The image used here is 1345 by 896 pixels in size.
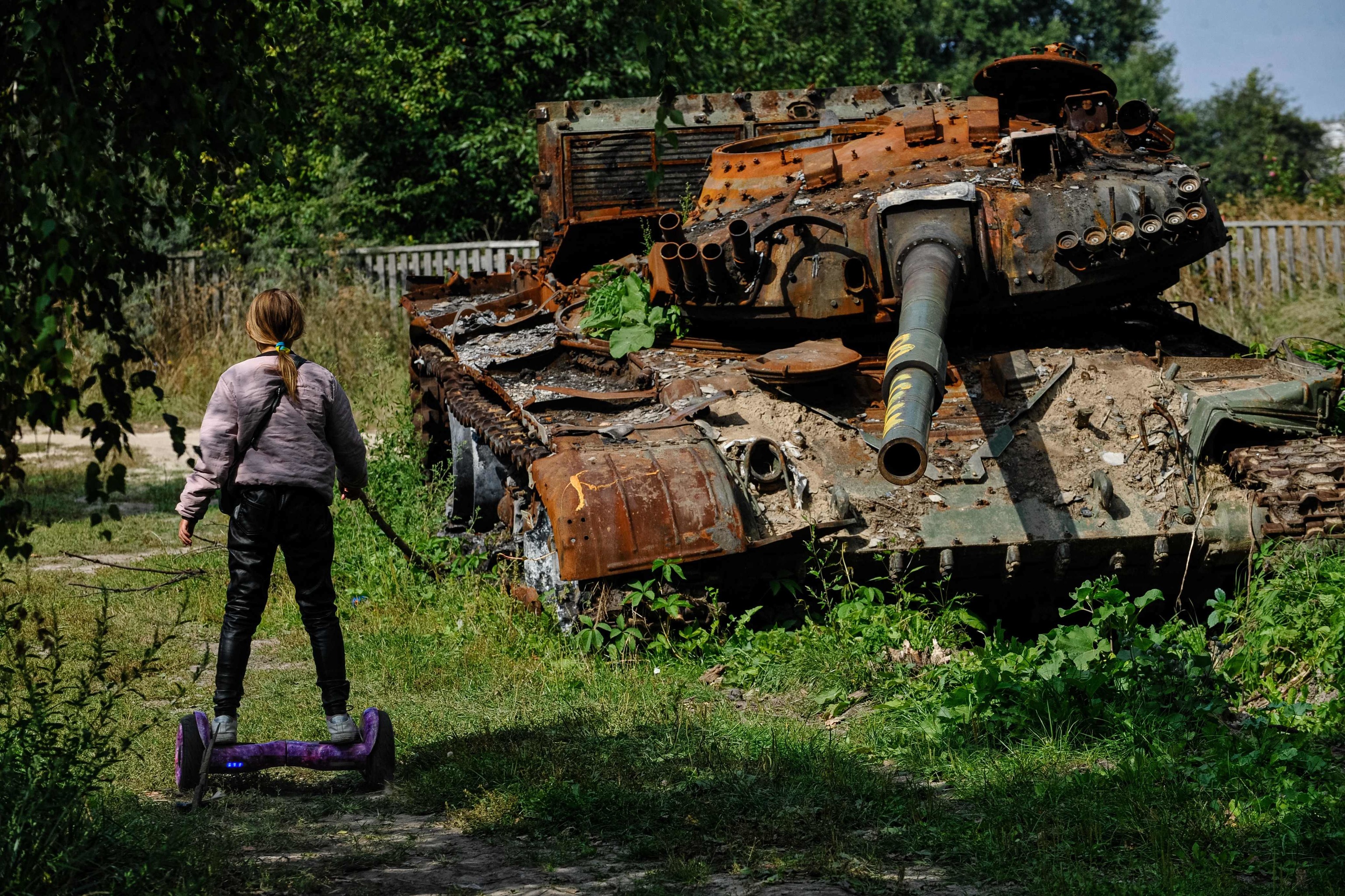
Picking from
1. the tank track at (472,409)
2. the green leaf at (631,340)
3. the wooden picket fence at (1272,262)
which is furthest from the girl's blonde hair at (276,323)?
the wooden picket fence at (1272,262)

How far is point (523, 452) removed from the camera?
7113 mm

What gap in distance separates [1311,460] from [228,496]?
16.1ft

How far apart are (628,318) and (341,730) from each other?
4.09 metres

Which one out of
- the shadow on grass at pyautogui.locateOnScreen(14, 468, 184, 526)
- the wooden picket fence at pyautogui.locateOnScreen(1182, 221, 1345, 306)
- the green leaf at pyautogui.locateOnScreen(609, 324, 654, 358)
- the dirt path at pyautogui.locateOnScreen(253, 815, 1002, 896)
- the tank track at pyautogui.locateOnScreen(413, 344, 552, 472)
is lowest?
the dirt path at pyautogui.locateOnScreen(253, 815, 1002, 896)

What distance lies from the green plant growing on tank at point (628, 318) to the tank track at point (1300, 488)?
333 cm

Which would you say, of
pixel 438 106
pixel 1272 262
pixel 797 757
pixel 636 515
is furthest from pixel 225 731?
pixel 438 106

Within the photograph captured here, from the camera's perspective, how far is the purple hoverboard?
4883mm

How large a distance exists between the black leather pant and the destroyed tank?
4.93ft

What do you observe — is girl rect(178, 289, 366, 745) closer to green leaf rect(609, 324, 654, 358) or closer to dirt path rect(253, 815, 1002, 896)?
dirt path rect(253, 815, 1002, 896)

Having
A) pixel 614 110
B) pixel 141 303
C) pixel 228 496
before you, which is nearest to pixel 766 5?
pixel 141 303

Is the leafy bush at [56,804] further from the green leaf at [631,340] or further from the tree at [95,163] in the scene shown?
the green leaf at [631,340]

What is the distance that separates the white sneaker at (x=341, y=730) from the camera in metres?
5.03

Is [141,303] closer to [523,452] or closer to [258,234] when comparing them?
[258,234]

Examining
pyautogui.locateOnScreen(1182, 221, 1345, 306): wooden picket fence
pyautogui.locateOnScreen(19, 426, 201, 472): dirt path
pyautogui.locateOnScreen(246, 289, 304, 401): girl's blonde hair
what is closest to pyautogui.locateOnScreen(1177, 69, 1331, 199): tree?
pyautogui.locateOnScreen(1182, 221, 1345, 306): wooden picket fence
